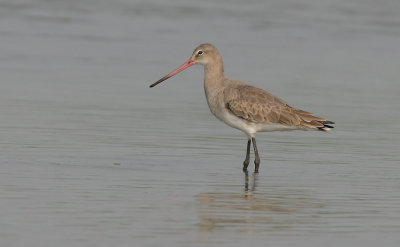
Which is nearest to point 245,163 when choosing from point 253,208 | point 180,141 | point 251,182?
point 251,182

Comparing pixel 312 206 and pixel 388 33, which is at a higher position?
pixel 312 206

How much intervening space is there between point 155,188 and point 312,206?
1655mm

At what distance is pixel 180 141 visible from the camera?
44.2 feet

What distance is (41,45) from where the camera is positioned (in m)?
21.7

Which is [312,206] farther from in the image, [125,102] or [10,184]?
[125,102]

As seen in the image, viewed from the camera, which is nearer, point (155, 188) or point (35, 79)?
point (155, 188)

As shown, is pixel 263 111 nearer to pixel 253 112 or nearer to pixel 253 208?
pixel 253 112

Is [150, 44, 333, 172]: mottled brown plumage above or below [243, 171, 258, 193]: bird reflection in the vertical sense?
above

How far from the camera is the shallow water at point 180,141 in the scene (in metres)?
9.23

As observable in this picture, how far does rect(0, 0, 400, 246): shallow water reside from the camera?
923 centimetres

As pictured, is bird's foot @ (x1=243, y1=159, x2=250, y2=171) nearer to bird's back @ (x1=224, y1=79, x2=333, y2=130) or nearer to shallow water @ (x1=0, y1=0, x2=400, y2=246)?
shallow water @ (x1=0, y1=0, x2=400, y2=246)

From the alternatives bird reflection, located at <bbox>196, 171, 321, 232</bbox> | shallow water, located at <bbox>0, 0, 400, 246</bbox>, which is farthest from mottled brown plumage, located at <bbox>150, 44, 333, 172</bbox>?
bird reflection, located at <bbox>196, 171, 321, 232</bbox>

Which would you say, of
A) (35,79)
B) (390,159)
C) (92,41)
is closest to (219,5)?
(92,41)

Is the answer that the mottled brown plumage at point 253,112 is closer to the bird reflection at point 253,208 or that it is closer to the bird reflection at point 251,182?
the bird reflection at point 251,182
